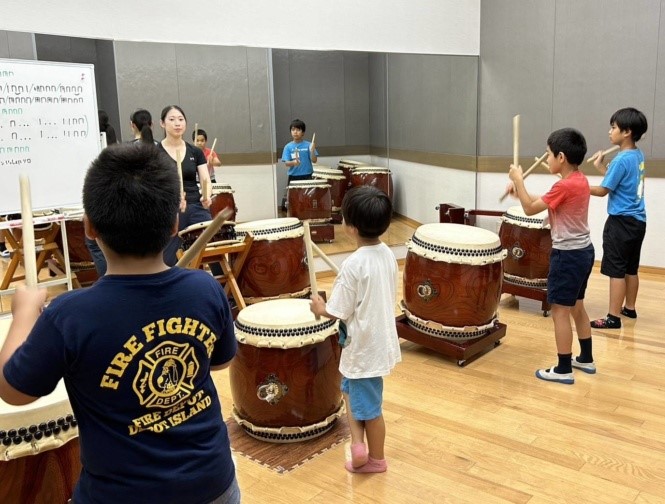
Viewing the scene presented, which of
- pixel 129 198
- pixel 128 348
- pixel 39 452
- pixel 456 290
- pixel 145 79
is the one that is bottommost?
pixel 456 290

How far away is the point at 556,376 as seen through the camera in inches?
117

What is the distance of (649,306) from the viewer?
4.09m

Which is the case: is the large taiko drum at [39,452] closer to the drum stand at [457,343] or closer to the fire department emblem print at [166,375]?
the fire department emblem print at [166,375]

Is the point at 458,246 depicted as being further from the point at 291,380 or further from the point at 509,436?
the point at 291,380

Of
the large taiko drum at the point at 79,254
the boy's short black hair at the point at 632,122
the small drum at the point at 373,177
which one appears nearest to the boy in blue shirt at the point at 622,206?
the boy's short black hair at the point at 632,122

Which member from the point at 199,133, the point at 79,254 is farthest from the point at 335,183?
the point at 79,254

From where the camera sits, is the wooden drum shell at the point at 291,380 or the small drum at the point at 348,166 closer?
the wooden drum shell at the point at 291,380

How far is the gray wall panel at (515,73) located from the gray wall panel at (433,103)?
0.44 feet

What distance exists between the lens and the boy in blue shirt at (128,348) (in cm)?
99

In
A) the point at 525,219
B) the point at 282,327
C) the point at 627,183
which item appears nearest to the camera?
the point at 282,327

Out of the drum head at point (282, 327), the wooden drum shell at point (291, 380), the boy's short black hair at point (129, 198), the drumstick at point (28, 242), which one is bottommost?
the wooden drum shell at point (291, 380)

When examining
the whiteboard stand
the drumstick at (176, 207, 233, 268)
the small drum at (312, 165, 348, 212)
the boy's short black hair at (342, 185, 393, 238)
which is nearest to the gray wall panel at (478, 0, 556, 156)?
the small drum at (312, 165, 348, 212)

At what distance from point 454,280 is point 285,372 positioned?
113 centimetres

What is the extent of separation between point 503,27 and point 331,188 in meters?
2.03
